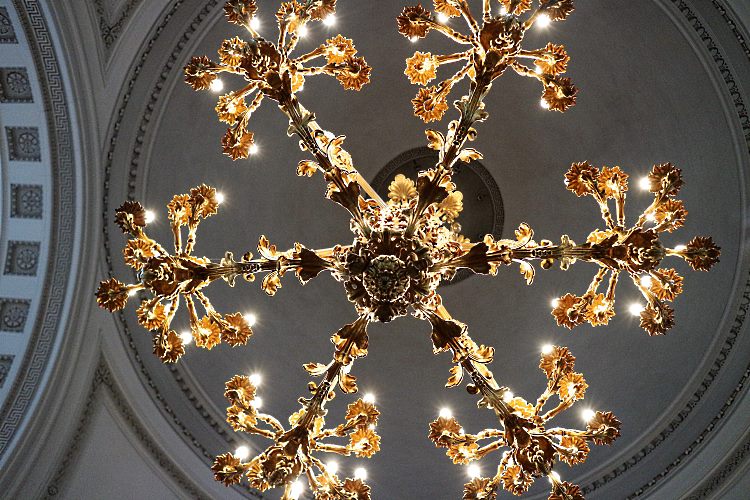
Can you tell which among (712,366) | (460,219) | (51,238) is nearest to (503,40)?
(460,219)

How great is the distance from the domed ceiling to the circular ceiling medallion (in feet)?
0.12

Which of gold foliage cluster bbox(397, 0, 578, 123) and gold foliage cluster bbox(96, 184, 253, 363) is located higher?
gold foliage cluster bbox(397, 0, 578, 123)

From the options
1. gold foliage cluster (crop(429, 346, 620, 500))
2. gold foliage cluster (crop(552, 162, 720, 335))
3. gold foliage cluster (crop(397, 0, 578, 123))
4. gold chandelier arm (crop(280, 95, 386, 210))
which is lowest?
gold foliage cluster (crop(429, 346, 620, 500))

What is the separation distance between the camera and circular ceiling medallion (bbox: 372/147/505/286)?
26.0ft

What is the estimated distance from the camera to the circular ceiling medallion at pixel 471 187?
7.93 m

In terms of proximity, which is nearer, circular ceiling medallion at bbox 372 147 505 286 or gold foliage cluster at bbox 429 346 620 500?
gold foliage cluster at bbox 429 346 620 500

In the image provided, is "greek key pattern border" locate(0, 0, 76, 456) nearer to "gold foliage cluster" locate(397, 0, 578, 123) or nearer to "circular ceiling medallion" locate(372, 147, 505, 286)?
"circular ceiling medallion" locate(372, 147, 505, 286)

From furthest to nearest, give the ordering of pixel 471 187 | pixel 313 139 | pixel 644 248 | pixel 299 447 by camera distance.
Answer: pixel 471 187, pixel 313 139, pixel 299 447, pixel 644 248

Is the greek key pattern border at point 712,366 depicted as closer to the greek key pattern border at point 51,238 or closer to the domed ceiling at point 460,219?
the domed ceiling at point 460,219

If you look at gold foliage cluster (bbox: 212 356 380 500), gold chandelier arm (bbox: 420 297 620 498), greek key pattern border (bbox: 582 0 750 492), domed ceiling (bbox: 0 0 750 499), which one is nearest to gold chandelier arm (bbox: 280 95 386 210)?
gold chandelier arm (bbox: 420 297 620 498)

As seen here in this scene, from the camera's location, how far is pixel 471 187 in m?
7.96

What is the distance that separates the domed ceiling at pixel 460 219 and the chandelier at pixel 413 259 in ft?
10.5

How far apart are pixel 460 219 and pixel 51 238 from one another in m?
4.65

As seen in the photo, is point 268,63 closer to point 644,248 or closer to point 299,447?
point 299,447
